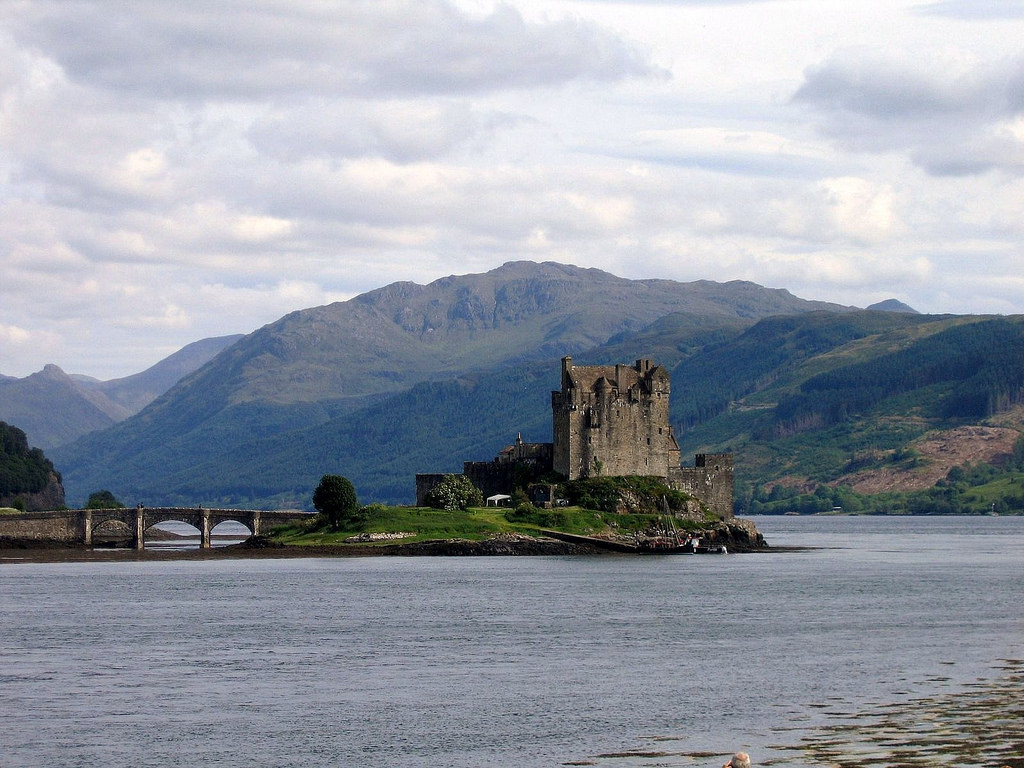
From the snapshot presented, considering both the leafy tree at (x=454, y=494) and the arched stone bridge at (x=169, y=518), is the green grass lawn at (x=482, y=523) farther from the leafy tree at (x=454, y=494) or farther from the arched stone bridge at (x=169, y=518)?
the arched stone bridge at (x=169, y=518)

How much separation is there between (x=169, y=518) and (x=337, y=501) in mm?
36721

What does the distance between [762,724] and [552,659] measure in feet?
65.9

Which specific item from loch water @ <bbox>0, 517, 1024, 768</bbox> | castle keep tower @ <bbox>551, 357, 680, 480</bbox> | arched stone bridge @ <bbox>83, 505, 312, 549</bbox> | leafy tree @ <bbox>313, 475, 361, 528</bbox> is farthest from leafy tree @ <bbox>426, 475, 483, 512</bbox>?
loch water @ <bbox>0, 517, 1024, 768</bbox>

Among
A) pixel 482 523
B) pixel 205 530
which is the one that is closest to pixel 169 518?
pixel 205 530

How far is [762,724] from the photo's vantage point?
52250 mm

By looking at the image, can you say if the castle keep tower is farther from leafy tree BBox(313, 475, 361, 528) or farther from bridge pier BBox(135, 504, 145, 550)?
bridge pier BBox(135, 504, 145, 550)

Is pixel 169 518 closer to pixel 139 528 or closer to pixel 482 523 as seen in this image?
pixel 139 528

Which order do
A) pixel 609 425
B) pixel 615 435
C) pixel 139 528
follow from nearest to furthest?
pixel 609 425, pixel 615 435, pixel 139 528

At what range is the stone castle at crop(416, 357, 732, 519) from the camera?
151625mm

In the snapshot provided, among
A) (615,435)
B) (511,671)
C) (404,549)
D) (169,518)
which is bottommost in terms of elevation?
(511,671)

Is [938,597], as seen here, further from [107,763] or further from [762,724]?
[107,763]

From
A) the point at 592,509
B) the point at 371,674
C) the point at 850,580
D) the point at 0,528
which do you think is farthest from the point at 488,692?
the point at 0,528

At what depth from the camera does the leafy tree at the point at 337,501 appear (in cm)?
15075

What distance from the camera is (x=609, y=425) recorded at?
15200 centimetres
